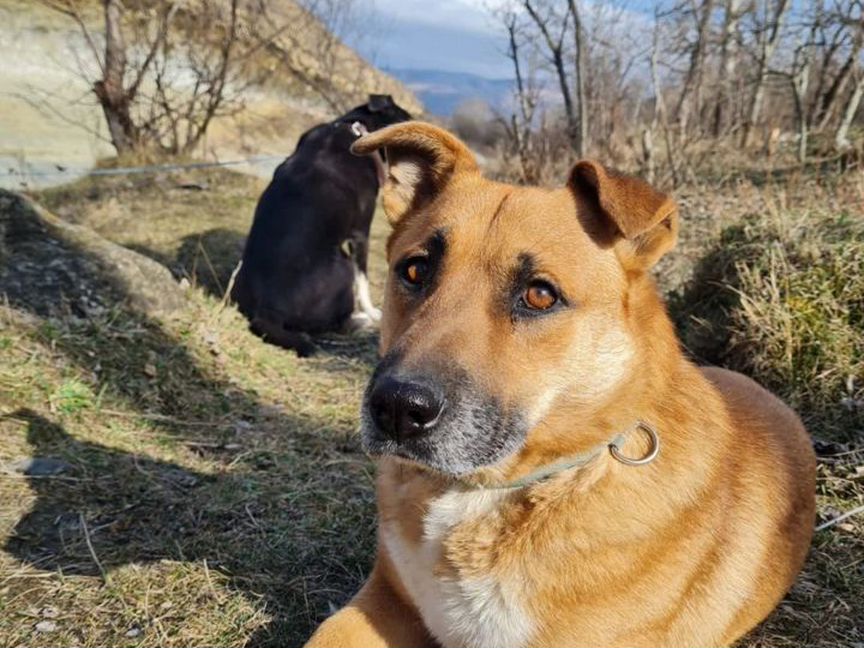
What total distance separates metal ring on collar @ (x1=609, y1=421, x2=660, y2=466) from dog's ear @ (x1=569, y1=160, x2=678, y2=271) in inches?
21.5

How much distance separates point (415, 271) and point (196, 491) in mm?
1938

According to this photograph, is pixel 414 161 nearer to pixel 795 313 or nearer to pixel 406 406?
pixel 406 406

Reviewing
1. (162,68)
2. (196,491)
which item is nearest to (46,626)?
(196,491)

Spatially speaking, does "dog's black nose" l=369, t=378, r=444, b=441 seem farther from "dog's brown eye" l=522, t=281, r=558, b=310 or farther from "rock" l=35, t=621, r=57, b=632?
"rock" l=35, t=621, r=57, b=632

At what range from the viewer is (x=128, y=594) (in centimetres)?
285

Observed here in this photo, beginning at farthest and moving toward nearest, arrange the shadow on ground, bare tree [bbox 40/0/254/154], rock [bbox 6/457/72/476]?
bare tree [bbox 40/0/254/154]
rock [bbox 6/457/72/476]
the shadow on ground

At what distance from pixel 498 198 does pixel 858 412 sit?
2779 millimetres

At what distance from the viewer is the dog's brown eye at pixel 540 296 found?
2289 millimetres

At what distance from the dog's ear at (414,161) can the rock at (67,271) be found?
287 cm

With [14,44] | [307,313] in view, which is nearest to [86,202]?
[307,313]

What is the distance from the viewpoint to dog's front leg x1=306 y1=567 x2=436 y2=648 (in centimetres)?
238

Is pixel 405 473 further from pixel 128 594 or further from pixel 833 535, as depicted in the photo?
pixel 833 535

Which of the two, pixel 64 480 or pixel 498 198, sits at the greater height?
pixel 498 198

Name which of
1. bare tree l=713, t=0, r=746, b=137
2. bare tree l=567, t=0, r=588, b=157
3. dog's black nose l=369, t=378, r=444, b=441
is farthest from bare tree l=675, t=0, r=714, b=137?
dog's black nose l=369, t=378, r=444, b=441
